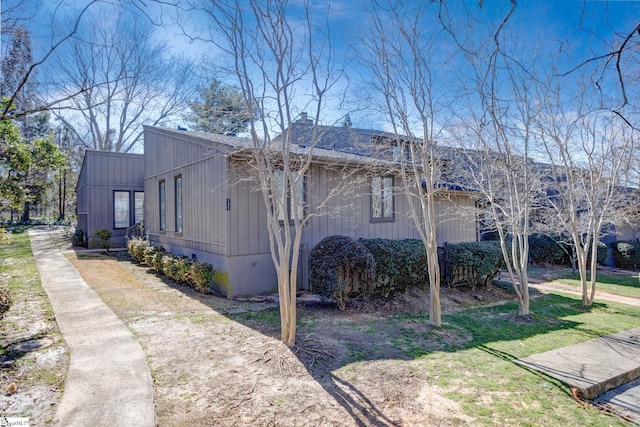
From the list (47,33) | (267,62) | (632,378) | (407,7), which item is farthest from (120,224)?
(632,378)

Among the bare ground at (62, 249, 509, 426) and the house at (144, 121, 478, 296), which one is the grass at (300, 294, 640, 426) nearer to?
the bare ground at (62, 249, 509, 426)

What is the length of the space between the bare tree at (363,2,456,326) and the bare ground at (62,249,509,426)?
1604mm

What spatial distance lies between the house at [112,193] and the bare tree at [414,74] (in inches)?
510

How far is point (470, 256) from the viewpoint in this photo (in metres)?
9.34

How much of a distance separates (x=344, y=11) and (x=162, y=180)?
8.72 meters

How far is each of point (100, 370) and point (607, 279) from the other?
1509 centimetres

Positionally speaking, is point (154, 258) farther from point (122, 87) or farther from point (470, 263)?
point (122, 87)

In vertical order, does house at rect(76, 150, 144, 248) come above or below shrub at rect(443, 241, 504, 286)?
above

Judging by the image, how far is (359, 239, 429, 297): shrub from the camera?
7891mm

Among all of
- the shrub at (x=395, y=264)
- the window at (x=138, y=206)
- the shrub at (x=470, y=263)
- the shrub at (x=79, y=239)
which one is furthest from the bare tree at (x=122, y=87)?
the shrub at (x=470, y=263)

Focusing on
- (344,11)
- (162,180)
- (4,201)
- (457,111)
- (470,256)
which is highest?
(344,11)

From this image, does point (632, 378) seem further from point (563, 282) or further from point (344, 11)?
point (563, 282)

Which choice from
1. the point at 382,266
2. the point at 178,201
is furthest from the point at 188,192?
the point at 382,266

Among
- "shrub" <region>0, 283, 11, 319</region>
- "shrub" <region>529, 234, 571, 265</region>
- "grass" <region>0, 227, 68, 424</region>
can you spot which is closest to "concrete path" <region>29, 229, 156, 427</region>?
"grass" <region>0, 227, 68, 424</region>
